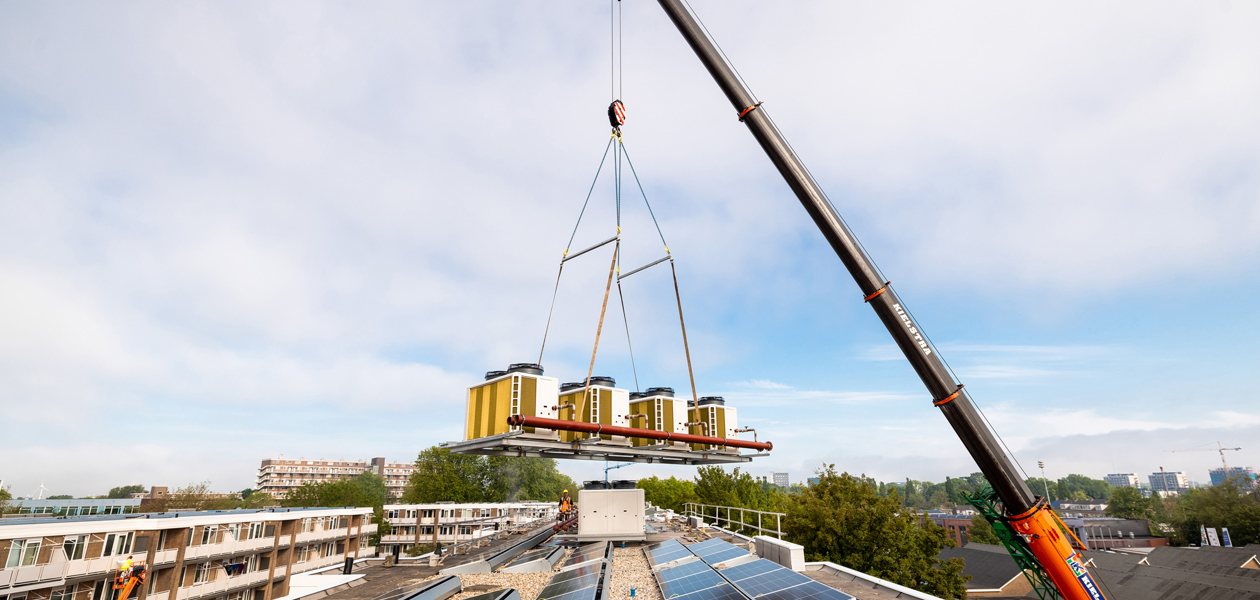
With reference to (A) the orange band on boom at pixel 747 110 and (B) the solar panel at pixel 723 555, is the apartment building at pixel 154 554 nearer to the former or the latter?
(B) the solar panel at pixel 723 555

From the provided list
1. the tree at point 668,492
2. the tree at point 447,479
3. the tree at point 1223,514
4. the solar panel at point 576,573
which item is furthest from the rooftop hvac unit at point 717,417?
the tree at point 1223,514

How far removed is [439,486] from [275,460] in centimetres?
13514

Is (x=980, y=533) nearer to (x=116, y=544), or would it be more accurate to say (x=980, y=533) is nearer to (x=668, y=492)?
(x=668, y=492)

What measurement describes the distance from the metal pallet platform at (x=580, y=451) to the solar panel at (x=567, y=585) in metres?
3.41

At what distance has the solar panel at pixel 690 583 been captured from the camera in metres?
10.7

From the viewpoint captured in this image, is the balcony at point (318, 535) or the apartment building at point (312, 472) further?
the apartment building at point (312, 472)

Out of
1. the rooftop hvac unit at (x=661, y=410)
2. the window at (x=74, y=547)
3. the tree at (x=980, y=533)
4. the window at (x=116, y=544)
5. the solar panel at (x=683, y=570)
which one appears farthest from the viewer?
the tree at (x=980, y=533)

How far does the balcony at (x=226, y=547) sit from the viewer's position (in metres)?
29.9

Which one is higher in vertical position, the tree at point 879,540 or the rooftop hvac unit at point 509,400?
the rooftop hvac unit at point 509,400

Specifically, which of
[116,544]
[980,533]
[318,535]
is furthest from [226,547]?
[980,533]

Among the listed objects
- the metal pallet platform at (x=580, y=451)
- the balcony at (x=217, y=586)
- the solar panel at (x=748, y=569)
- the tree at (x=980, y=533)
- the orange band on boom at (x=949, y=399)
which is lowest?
the tree at (x=980, y=533)

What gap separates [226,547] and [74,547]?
23.2 feet

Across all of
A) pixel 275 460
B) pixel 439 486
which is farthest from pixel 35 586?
pixel 275 460

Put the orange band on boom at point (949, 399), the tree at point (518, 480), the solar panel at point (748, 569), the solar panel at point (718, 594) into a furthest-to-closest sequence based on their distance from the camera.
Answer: the tree at point (518, 480) < the solar panel at point (748, 569) < the orange band on boom at point (949, 399) < the solar panel at point (718, 594)
